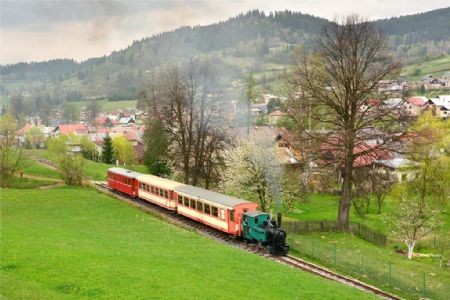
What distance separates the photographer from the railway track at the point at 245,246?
1998 centimetres

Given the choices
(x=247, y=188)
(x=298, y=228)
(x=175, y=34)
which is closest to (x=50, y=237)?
(x=298, y=228)

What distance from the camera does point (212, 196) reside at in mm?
28688

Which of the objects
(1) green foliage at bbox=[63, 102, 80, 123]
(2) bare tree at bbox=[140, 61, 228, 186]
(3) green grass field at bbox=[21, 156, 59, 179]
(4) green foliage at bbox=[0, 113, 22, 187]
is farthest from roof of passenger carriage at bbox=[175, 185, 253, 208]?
(1) green foliage at bbox=[63, 102, 80, 123]

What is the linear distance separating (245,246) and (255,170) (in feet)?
45.5

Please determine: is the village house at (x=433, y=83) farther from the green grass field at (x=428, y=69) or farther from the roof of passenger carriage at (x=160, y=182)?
the roof of passenger carriage at (x=160, y=182)

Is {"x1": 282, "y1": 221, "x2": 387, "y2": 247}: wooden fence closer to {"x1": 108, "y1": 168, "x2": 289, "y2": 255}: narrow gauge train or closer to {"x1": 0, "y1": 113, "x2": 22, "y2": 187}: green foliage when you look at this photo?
{"x1": 108, "y1": 168, "x2": 289, "y2": 255}: narrow gauge train

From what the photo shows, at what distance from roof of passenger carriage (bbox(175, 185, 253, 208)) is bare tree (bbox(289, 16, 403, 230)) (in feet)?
18.6

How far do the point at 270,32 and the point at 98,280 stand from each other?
579 feet

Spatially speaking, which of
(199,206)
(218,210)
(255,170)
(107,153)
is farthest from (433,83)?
(218,210)

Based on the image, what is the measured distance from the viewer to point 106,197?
41.2 metres

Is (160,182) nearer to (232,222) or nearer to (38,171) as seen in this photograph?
(232,222)

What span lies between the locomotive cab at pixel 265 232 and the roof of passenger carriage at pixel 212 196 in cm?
127

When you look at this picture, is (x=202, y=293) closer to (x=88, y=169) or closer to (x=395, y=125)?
(x=395, y=125)

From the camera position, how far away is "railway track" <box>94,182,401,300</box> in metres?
20.0
